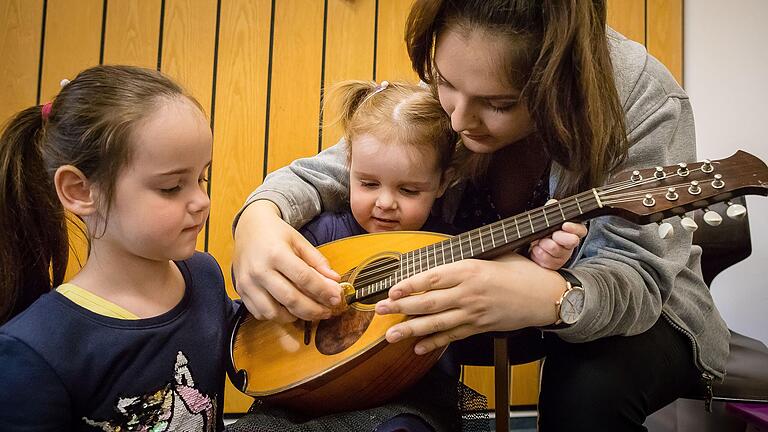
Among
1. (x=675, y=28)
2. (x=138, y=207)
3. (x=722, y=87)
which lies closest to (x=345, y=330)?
(x=138, y=207)

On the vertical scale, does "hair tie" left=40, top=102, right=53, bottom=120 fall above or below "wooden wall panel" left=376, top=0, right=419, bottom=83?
below

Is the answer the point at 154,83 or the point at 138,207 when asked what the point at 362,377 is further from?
the point at 154,83

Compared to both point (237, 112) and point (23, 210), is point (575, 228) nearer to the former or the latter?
point (23, 210)

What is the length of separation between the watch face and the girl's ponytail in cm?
79

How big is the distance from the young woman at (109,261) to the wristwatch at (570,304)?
549 mm

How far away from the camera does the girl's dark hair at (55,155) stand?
0.84 m

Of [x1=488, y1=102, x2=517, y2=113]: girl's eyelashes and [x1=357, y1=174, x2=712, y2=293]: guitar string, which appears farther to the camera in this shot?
[x1=488, y1=102, x2=517, y2=113]: girl's eyelashes

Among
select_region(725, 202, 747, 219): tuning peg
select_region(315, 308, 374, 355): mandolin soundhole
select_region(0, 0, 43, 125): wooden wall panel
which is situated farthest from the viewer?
select_region(0, 0, 43, 125): wooden wall panel

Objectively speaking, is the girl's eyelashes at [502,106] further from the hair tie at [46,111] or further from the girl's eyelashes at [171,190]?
the hair tie at [46,111]

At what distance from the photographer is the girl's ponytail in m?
0.89

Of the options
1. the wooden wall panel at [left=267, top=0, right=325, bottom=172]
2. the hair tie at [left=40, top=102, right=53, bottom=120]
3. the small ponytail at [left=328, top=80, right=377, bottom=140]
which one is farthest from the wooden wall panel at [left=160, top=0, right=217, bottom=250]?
the hair tie at [left=40, top=102, right=53, bottom=120]

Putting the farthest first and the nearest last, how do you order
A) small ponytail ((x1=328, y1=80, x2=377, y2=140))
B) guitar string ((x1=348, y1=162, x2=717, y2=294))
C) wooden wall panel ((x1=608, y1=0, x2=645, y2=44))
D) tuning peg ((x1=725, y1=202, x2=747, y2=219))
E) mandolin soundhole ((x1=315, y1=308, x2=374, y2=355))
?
wooden wall panel ((x1=608, y1=0, x2=645, y2=44)), small ponytail ((x1=328, y1=80, x2=377, y2=140)), mandolin soundhole ((x1=315, y1=308, x2=374, y2=355)), guitar string ((x1=348, y1=162, x2=717, y2=294)), tuning peg ((x1=725, y1=202, x2=747, y2=219))

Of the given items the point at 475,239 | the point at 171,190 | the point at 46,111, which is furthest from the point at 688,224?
the point at 46,111

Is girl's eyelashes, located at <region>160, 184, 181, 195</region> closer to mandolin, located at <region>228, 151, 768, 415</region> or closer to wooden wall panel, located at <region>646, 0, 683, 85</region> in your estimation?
mandolin, located at <region>228, 151, 768, 415</region>
